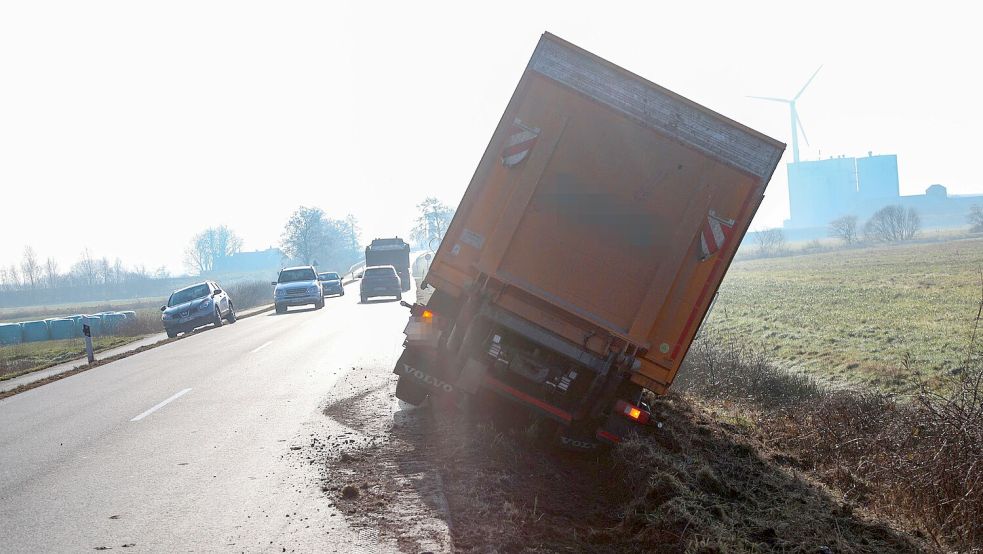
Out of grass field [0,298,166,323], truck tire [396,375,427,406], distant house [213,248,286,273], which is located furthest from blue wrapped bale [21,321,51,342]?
distant house [213,248,286,273]

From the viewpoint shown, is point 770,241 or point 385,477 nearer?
point 385,477

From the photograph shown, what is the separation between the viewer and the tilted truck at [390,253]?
56.5m

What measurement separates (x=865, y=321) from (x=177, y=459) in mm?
22681

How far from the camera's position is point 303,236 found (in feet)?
388

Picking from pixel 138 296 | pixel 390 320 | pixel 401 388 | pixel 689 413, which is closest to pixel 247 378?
pixel 401 388

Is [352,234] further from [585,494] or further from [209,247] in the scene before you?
[585,494]

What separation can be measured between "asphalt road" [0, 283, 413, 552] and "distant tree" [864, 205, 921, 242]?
9904cm

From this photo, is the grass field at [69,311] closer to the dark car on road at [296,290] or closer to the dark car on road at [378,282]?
the dark car on road at [378,282]

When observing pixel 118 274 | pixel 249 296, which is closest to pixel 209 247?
pixel 118 274

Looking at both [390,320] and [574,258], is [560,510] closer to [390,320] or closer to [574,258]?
[574,258]

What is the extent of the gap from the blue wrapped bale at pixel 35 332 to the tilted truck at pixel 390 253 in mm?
20517

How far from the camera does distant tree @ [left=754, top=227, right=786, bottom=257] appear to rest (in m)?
100

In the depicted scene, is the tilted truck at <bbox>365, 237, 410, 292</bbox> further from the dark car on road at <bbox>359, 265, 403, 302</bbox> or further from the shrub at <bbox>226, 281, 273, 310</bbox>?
the dark car on road at <bbox>359, 265, 403, 302</bbox>

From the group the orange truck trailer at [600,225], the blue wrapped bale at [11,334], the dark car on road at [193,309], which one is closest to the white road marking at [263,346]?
the dark car on road at [193,309]
